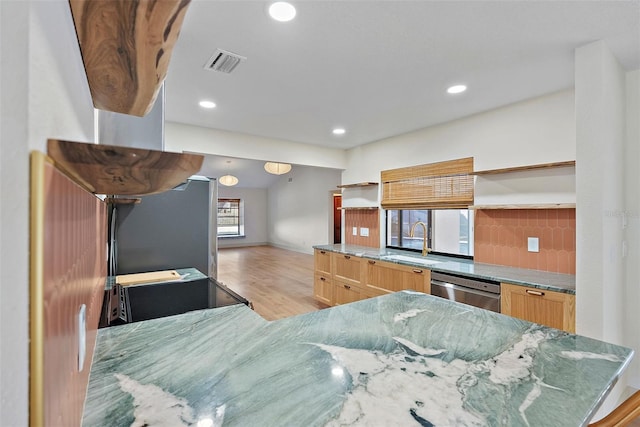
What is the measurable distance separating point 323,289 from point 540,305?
275cm

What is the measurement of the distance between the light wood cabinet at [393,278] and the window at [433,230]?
0.84m

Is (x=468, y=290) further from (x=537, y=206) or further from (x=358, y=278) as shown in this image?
(x=358, y=278)

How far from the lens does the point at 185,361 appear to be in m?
0.96

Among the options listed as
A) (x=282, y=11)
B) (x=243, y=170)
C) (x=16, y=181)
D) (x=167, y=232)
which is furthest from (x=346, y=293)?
(x=243, y=170)

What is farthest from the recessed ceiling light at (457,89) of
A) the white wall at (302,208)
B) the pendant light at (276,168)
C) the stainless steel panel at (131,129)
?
the white wall at (302,208)

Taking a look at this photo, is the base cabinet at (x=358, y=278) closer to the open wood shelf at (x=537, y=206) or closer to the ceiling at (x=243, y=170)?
the open wood shelf at (x=537, y=206)

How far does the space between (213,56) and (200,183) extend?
1.48 m

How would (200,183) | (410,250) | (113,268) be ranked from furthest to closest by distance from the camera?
(410,250), (200,183), (113,268)

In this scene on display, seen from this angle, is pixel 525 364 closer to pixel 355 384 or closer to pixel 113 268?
pixel 355 384

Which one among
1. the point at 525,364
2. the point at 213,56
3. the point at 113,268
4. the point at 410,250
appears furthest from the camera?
the point at 410,250

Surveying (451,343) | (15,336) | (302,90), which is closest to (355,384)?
(451,343)

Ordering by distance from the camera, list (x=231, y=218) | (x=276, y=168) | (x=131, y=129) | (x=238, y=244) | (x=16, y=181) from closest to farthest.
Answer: (x=16, y=181), (x=131, y=129), (x=276, y=168), (x=238, y=244), (x=231, y=218)

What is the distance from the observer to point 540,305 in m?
2.18

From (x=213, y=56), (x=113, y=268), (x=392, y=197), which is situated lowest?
(x=113, y=268)
